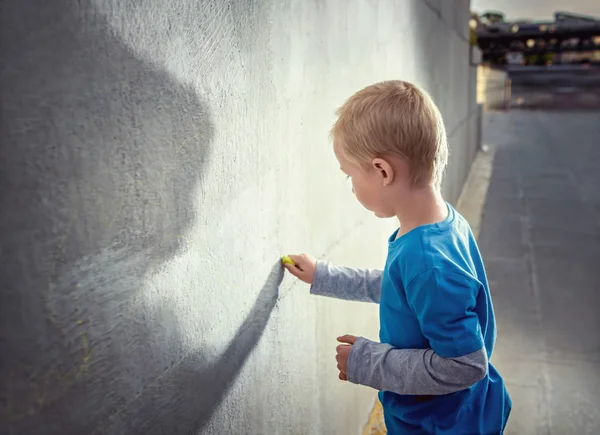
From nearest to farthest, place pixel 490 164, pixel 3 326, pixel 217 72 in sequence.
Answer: pixel 3 326, pixel 217 72, pixel 490 164

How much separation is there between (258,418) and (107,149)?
0.93 metres

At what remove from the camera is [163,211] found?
1086mm

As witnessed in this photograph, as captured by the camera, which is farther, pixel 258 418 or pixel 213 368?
pixel 258 418

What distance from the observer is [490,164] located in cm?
1059

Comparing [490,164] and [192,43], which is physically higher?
[192,43]

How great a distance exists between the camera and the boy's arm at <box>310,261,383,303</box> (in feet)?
5.89

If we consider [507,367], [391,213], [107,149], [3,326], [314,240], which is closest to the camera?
[3,326]

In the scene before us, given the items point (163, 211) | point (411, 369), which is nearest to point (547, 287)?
point (411, 369)

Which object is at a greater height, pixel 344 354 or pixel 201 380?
pixel 201 380

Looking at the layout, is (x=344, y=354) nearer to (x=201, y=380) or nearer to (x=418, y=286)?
(x=418, y=286)

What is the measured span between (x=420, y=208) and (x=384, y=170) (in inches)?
5.9

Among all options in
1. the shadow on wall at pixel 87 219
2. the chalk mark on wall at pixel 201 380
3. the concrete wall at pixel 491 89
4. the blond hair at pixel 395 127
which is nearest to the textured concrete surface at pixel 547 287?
the chalk mark on wall at pixel 201 380

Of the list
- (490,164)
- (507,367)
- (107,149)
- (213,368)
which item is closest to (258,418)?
(213,368)

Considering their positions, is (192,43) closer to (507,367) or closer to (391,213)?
(391,213)
